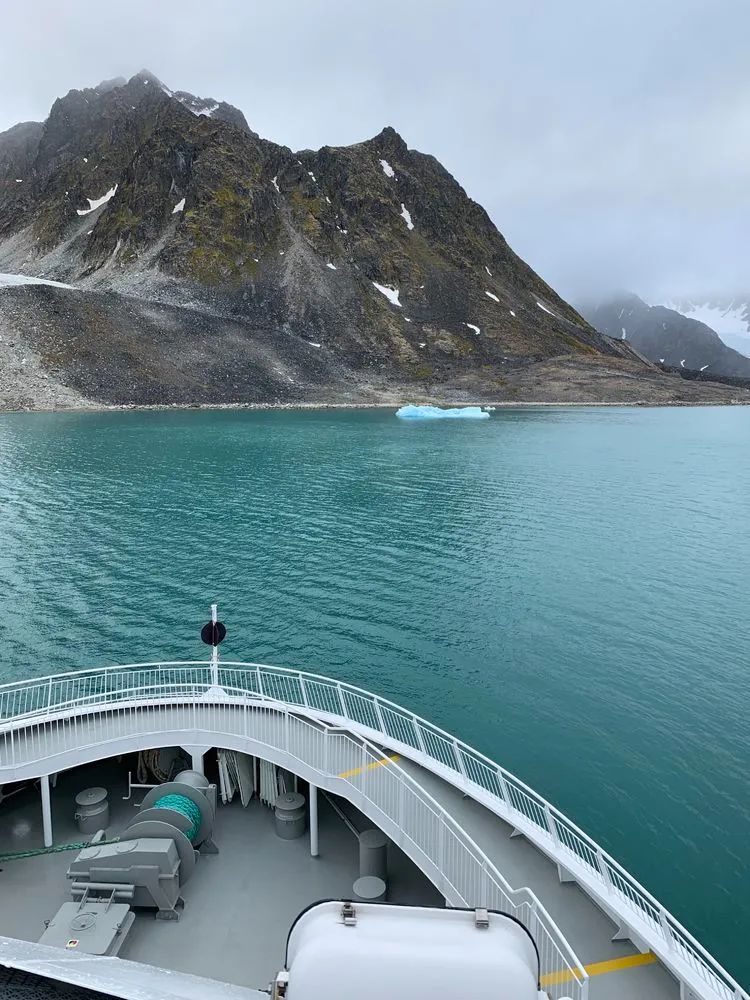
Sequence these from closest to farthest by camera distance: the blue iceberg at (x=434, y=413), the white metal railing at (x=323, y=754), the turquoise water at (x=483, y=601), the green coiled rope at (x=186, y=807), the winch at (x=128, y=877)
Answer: the winch at (x=128, y=877)
the white metal railing at (x=323, y=754)
the green coiled rope at (x=186, y=807)
the turquoise water at (x=483, y=601)
the blue iceberg at (x=434, y=413)

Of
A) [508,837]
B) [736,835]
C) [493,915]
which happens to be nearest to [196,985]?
[493,915]

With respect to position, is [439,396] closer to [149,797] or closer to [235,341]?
[235,341]

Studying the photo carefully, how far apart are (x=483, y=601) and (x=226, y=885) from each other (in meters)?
23.4

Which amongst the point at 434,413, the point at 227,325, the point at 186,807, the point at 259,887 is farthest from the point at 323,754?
the point at 227,325

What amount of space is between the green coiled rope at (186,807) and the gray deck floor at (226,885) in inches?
34.0

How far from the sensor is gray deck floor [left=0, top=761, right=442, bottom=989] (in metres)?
11.0

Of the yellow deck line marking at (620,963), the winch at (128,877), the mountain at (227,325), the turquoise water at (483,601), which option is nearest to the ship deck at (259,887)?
the yellow deck line marking at (620,963)

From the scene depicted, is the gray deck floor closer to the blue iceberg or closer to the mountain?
the blue iceberg

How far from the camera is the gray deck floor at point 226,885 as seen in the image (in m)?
11.0

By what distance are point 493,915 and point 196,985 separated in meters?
2.59

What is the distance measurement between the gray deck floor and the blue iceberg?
126672mm

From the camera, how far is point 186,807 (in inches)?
510

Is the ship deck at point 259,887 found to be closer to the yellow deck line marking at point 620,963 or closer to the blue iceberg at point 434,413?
the yellow deck line marking at point 620,963

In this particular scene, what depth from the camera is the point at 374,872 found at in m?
12.6
